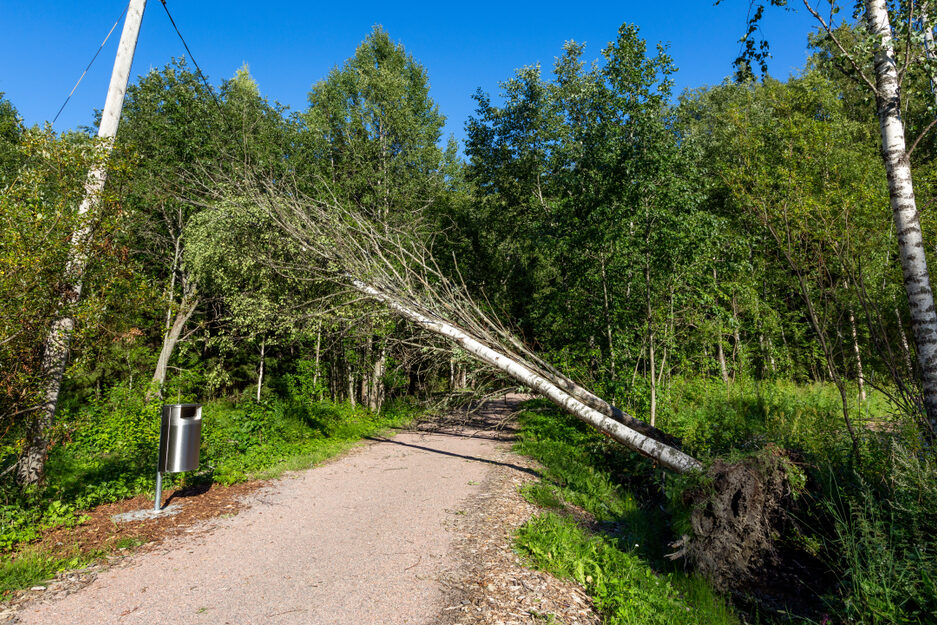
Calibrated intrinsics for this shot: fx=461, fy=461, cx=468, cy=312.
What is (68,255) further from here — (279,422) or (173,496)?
(279,422)

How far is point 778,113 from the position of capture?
1902 cm

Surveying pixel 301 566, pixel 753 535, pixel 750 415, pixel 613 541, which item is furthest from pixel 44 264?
pixel 750 415

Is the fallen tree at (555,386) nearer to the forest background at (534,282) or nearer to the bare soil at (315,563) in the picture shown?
the forest background at (534,282)

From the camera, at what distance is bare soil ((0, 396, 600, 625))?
3.29m

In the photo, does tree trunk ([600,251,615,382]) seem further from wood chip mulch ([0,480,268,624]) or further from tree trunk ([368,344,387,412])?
tree trunk ([368,344,387,412])

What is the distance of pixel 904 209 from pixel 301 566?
6.02 metres

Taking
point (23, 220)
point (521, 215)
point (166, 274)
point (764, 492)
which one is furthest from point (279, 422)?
point (521, 215)

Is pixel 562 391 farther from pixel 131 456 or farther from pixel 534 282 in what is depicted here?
pixel 534 282

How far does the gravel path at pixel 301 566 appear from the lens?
128 inches

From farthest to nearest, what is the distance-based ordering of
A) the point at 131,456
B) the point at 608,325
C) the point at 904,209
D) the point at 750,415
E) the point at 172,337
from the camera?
the point at 172,337 < the point at 750,415 < the point at 608,325 < the point at 131,456 < the point at 904,209

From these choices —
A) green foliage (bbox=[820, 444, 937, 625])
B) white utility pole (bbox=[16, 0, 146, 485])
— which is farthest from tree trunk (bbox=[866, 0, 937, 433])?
white utility pole (bbox=[16, 0, 146, 485])

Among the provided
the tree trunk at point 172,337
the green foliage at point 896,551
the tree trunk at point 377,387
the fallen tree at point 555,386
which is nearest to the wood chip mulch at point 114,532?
the fallen tree at point 555,386

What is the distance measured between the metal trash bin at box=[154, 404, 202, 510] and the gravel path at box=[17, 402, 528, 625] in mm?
810

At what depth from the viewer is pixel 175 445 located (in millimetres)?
5246
